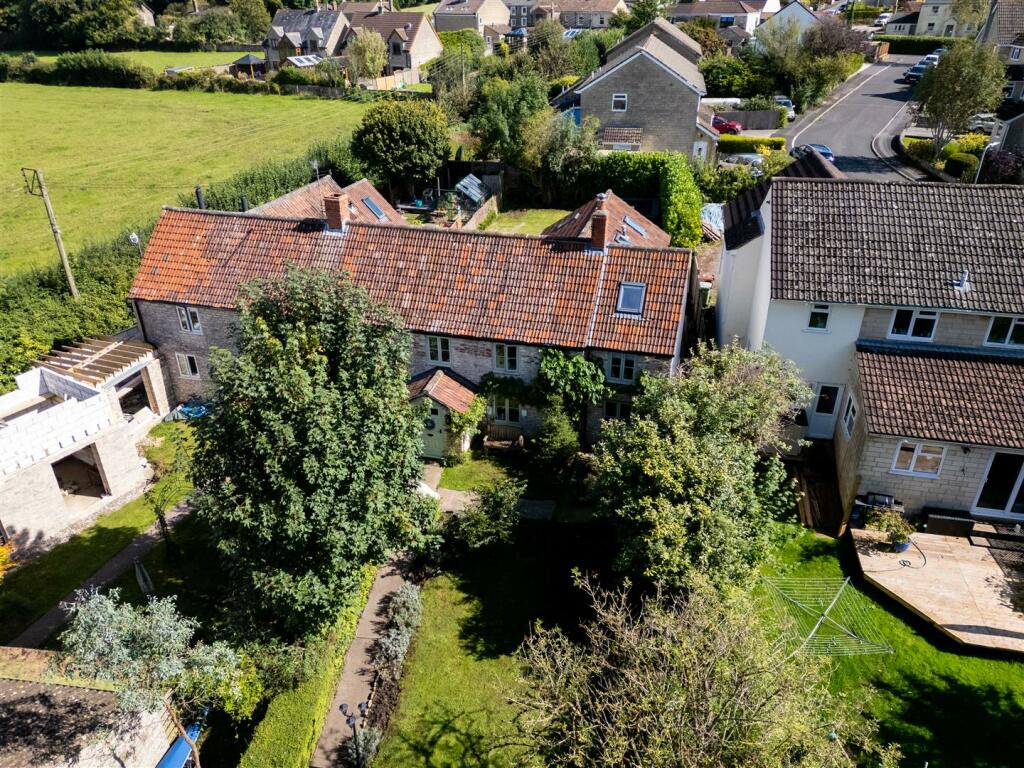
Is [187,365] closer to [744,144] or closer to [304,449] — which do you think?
[304,449]

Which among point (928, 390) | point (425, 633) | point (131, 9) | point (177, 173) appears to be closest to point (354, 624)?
point (425, 633)

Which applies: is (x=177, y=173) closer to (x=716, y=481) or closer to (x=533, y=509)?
(x=533, y=509)

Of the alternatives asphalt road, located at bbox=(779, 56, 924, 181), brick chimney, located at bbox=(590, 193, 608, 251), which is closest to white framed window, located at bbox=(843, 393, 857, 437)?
brick chimney, located at bbox=(590, 193, 608, 251)

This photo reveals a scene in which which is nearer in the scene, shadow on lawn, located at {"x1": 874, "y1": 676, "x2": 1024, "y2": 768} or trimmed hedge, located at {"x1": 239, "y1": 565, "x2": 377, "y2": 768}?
trimmed hedge, located at {"x1": 239, "y1": 565, "x2": 377, "y2": 768}

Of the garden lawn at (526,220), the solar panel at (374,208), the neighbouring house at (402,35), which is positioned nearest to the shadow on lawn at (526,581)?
the solar panel at (374,208)

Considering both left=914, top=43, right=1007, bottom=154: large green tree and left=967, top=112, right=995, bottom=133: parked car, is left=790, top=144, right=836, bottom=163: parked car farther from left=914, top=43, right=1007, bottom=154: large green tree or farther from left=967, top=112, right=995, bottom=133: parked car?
left=967, top=112, right=995, bottom=133: parked car

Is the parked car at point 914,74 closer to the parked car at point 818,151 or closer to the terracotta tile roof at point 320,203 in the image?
the parked car at point 818,151
